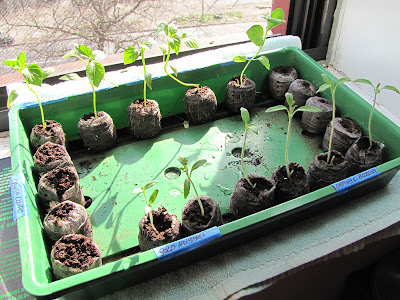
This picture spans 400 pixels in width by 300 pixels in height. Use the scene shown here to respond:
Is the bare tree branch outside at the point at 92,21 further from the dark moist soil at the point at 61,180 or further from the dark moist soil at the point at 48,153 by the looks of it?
the dark moist soil at the point at 61,180

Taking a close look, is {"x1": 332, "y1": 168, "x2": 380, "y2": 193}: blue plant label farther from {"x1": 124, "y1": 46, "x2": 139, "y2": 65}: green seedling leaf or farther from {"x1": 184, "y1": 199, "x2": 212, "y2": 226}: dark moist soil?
{"x1": 124, "y1": 46, "x2": 139, "y2": 65}: green seedling leaf

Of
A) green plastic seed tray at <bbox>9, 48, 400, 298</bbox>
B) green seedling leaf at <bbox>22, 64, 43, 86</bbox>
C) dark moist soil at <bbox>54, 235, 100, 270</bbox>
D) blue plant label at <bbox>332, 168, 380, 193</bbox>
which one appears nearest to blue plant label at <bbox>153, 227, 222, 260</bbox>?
green plastic seed tray at <bbox>9, 48, 400, 298</bbox>

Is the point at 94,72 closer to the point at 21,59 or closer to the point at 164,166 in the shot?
the point at 21,59

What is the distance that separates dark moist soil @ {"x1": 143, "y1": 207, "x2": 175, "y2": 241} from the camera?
76 centimetres

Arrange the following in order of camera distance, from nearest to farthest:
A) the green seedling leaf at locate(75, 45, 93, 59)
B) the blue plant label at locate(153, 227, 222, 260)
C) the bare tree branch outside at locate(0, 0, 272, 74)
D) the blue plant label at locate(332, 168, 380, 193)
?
1. the blue plant label at locate(153, 227, 222, 260)
2. the blue plant label at locate(332, 168, 380, 193)
3. the green seedling leaf at locate(75, 45, 93, 59)
4. the bare tree branch outside at locate(0, 0, 272, 74)

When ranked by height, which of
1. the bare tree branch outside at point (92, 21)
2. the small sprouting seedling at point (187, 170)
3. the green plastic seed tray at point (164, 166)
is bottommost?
the green plastic seed tray at point (164, 166)

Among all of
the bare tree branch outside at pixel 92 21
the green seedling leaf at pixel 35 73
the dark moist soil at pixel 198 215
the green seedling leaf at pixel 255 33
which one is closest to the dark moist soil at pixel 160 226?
the dark moist soil at pixel 198 215

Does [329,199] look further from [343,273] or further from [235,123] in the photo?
[235,123]

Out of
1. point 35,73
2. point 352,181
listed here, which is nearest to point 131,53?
point 35,73

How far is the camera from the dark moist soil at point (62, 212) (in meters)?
0.79

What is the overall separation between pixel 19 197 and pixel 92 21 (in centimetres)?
74

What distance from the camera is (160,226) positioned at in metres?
0.79

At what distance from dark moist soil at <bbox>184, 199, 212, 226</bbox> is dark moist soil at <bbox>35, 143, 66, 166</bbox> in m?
0.39

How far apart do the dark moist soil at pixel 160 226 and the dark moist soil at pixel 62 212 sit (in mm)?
180
